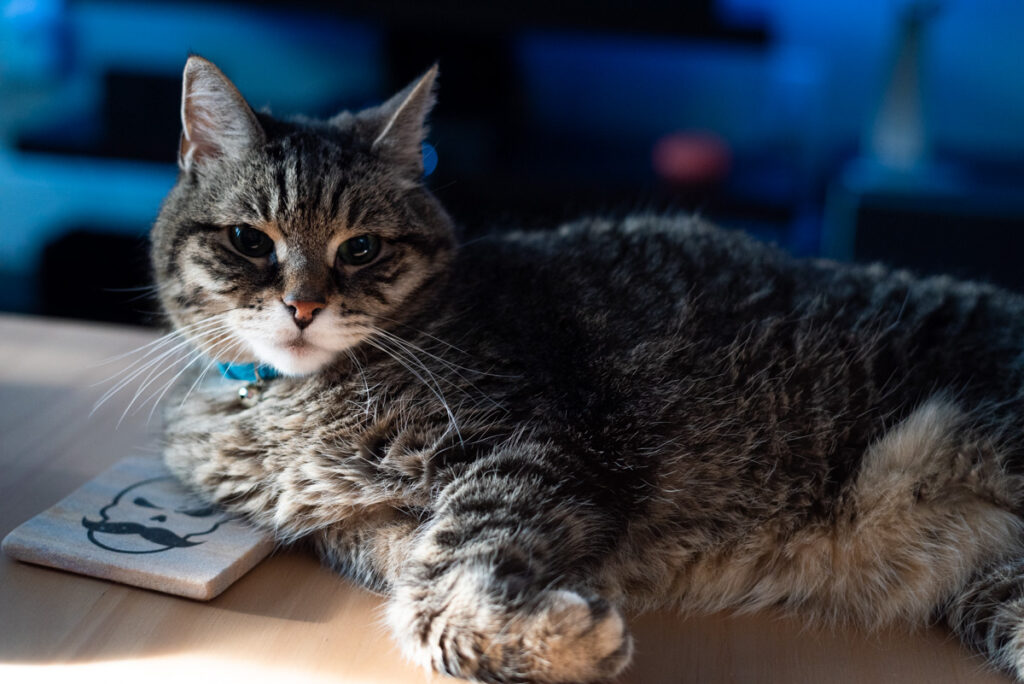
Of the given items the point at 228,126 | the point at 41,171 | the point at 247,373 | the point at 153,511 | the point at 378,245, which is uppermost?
the point at 228,126

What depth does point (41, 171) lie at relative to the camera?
3.19 meters

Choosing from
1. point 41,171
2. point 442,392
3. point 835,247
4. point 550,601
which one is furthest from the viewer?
point 41,171

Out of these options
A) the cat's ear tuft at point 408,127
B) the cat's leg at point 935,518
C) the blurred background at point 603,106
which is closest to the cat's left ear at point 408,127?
the cat's ear tuft at point 408,127

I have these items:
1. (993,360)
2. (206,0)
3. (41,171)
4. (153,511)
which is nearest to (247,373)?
(153,511)

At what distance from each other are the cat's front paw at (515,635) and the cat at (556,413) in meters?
0.04

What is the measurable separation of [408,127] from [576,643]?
0.67 m

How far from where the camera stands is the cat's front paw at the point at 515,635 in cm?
85

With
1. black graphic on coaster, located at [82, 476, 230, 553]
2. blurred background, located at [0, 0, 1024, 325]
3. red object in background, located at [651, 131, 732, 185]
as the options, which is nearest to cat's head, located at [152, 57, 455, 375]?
black graphic on coaster, located at [82, 476, 230, 553]

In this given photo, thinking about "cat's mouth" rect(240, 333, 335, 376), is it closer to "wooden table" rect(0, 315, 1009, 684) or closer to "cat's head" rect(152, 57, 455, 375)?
"cat's head" rect(152, 57, 455, 375)

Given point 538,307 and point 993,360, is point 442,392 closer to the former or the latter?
point 538,307

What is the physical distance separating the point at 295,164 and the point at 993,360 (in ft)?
2.91

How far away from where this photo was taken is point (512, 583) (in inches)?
35.2

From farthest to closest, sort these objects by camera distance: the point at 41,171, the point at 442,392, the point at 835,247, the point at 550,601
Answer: the point at 41,171 < the point at 835,247 < the point at 442,392 < the point at 550,601

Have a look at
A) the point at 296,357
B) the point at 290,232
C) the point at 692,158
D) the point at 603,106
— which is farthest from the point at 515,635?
the point at 603,106
